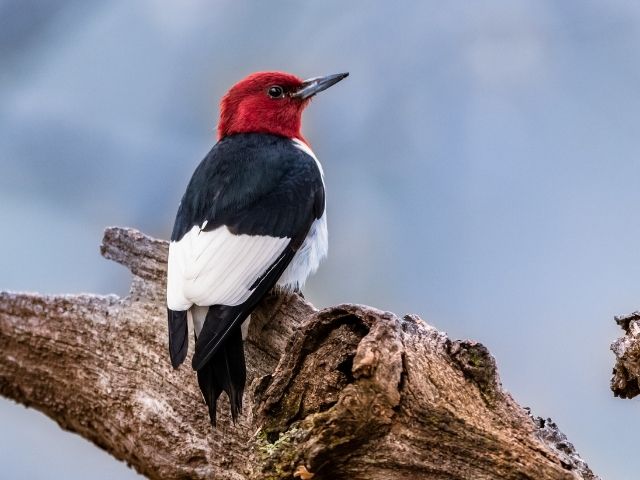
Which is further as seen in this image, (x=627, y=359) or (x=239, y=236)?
(x=239, y=236)

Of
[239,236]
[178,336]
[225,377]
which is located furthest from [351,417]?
[239,236]

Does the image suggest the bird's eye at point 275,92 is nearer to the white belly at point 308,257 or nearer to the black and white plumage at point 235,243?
the black and white plumage at point 235,243

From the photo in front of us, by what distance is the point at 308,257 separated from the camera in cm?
373

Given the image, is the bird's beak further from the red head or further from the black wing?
the black wing

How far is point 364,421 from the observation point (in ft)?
7.99

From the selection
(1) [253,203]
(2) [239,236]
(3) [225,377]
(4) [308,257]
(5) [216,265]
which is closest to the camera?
(3) [225,377]

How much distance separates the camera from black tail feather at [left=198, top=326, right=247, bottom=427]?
294cm

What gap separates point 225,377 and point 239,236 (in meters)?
0.65

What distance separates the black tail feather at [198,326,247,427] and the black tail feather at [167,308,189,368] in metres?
0.08

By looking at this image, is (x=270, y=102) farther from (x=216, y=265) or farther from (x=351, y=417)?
(x=351, y=417)

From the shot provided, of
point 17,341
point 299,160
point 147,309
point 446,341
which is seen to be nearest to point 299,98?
point 299,160

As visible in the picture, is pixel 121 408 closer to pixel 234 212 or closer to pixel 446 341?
pixel 234 212

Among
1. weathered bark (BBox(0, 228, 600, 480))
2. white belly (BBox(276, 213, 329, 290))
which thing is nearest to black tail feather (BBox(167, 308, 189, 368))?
weathered bark (BBox(0, 228, 600, 480))

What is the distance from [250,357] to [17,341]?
802mm
